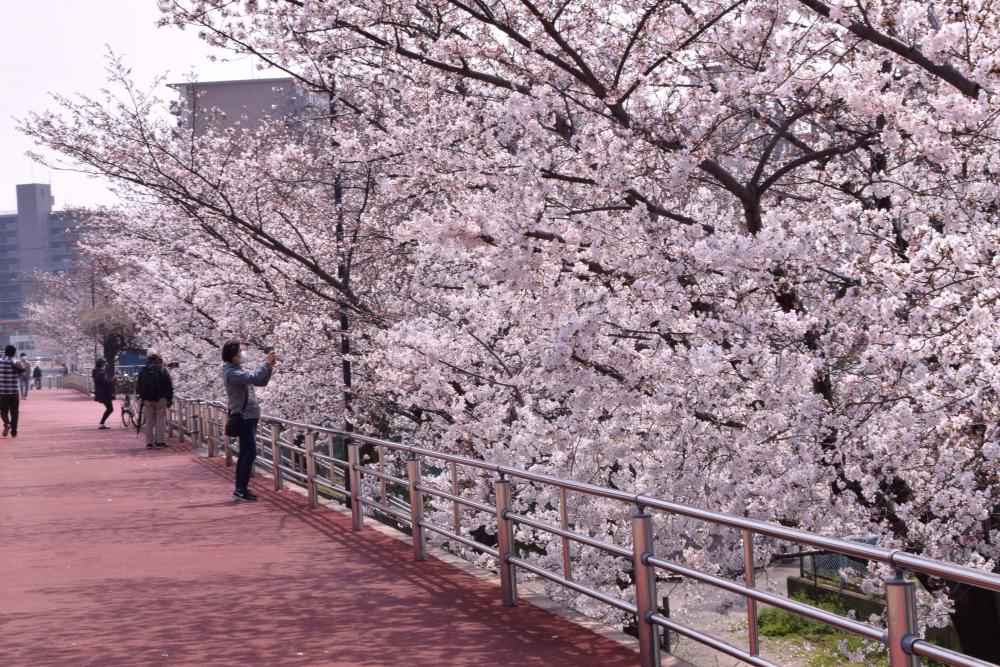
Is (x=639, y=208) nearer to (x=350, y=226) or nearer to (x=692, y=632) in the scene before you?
(x=692, y=632)

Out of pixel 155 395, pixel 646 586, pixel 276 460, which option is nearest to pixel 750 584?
pixel 646 586

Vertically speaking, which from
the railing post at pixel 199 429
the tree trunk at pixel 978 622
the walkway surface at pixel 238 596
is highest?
the railing post at pixel 199 429

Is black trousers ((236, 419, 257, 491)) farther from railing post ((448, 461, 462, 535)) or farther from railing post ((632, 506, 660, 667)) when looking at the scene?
railing post ((632, 506, 660, 667))

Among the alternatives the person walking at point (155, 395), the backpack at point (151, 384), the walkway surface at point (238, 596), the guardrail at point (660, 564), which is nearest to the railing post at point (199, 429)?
the person walking at point (155, 395)

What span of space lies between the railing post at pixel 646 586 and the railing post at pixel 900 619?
2.09 meters

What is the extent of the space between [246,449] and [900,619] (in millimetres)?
11521

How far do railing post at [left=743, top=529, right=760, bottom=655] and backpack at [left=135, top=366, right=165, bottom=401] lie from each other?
19785mm

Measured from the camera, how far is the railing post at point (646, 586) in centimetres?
638

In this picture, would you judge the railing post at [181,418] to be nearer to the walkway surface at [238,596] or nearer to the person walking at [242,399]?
the walkway surface at [238,596]

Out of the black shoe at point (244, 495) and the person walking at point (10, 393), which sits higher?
the person walking at point (10, 393)

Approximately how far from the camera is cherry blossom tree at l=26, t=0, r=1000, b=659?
8.71 metres

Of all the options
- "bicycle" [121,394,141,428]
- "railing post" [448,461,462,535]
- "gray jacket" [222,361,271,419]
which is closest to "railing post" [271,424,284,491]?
"gray jacket" [222,361,271,419]

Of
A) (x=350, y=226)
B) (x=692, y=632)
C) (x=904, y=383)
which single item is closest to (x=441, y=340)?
(x=350, y=226)

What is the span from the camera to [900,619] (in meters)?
4.36
